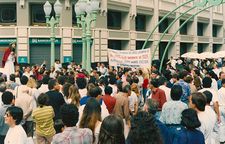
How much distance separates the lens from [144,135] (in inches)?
236

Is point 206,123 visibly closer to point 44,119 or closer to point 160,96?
point 44,119

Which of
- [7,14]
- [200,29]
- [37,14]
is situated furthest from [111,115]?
[200,29]

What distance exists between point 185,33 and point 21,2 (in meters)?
25.2

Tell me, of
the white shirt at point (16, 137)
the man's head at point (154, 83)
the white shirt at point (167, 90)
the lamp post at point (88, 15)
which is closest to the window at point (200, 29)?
the lamp post at point (88, 15)

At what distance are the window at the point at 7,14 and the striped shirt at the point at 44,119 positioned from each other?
84.8ft

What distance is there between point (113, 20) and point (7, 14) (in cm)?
948

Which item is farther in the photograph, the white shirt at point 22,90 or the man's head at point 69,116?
the white shirt at point 22,90

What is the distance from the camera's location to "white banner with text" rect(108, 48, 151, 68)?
65.7ft

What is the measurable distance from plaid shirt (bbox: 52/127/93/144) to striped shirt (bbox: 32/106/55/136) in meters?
2.85

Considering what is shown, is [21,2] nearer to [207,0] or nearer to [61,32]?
[61,32]

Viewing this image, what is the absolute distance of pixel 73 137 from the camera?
20.3 feet

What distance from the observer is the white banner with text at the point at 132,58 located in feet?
65.7

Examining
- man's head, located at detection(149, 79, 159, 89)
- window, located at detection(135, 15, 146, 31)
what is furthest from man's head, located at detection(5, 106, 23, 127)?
window, located at detection(135, 15, 146, 31)

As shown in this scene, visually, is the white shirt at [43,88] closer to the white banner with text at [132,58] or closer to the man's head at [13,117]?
the man's head at [13,117]
